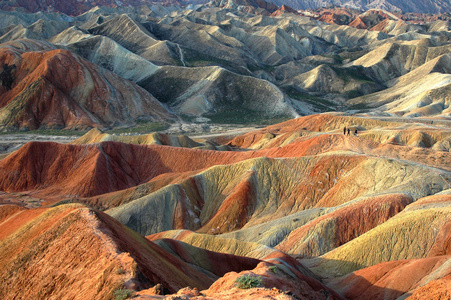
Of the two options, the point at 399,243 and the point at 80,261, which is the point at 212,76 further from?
the point at 80,261

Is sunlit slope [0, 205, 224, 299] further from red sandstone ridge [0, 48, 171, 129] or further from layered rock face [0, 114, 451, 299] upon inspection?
red sandstone ridge [0, 48, 171, 129]

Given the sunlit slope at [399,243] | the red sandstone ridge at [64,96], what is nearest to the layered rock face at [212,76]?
the red sandstone ridge at [64,96]

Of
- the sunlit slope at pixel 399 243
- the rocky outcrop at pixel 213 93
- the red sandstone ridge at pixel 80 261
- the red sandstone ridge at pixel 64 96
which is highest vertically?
the red sandstone ridge at pixel 80 261

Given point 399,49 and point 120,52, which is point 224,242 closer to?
point 120,52

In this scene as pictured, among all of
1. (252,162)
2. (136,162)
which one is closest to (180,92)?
(136,162)

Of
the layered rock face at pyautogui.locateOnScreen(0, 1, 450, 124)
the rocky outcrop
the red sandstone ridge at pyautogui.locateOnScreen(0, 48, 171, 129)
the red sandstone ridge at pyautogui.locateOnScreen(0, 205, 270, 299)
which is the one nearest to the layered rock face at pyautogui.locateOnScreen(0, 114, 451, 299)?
the red sandstone ridge at pyautogui.locateOnScreen(0, 205, 270, 299)

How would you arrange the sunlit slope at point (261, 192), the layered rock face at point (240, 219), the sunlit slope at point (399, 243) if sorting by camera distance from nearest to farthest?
the layered rock face at point (240, 219) < the sunlit slope at point (399, 243) < the sunlit slope at point (261, 192)

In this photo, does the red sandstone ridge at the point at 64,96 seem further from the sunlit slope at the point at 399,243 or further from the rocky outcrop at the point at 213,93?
the sunlit slope at the point at 399,243

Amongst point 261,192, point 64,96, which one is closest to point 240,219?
point 261,192
